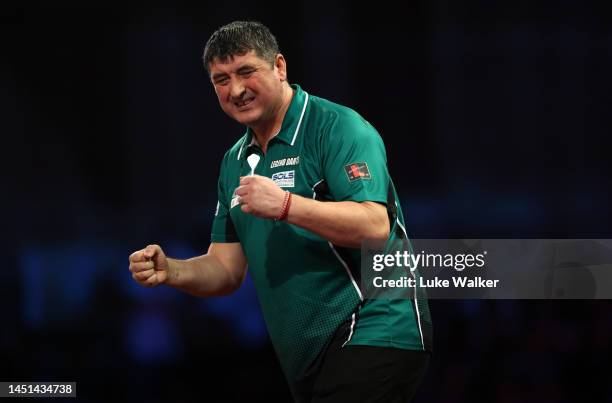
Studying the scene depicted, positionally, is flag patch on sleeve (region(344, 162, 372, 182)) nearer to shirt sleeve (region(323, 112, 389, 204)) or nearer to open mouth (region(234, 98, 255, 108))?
shirt sleeve (region(323, 112, 389, 204))

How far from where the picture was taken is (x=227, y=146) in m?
4.71

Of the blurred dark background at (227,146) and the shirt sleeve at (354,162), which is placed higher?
the shirt sleeve at (354,162)

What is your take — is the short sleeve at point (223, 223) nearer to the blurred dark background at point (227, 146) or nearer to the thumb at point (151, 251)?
the thumb at point (151, 251)

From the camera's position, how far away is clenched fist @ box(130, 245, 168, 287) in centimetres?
231

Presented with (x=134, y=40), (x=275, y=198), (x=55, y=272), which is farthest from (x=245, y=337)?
(x=275, y=198)

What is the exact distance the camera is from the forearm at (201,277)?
2494 millimetres

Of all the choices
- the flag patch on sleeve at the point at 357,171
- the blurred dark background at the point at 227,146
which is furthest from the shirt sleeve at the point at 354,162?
the blurred dark background at the point at 227,146

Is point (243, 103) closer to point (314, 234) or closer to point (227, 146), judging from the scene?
point (314, 234)

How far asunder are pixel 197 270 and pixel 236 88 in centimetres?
61

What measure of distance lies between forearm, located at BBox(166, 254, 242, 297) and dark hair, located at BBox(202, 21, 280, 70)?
0.62 meters

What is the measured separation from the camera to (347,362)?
217 cm

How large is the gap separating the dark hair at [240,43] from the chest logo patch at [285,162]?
282 mm

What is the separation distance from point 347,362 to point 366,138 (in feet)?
1.96

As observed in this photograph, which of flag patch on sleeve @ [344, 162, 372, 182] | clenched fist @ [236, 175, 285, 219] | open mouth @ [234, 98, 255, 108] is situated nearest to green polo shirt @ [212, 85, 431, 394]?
flag patch on sleeve @ [344, 162, 372, 182]
